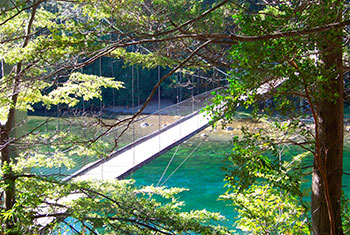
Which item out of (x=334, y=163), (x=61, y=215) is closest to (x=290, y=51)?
(x=334, y=163)

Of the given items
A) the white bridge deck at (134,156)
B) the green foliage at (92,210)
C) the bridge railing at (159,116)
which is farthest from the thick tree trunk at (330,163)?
the white bridge deck at (134,156)

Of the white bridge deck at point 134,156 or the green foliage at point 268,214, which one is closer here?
the green foliage at point 268,214

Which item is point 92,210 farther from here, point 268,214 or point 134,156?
point 134,156

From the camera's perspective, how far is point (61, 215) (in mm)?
2154

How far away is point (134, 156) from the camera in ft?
13.6

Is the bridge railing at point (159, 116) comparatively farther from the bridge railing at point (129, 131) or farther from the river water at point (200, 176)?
the river water at point (200, 176)

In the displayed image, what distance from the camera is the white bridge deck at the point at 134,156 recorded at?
12.1ft

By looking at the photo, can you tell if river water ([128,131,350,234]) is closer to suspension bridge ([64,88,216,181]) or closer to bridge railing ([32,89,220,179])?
bridge railing ([32,89,220,179])

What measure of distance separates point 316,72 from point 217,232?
1.24 metres

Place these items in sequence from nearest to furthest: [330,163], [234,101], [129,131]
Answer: [234,101]
[330,163]
[129,131]

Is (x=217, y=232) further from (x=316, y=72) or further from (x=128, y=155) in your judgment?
(x=128, y=155)

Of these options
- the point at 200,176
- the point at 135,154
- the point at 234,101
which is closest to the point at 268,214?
the point at 234,101

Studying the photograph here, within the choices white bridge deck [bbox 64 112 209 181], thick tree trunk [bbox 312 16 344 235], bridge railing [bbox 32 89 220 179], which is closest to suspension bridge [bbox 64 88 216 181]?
white bridge deck [bbox 64 112 209 181]

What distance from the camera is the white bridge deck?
3680mm
